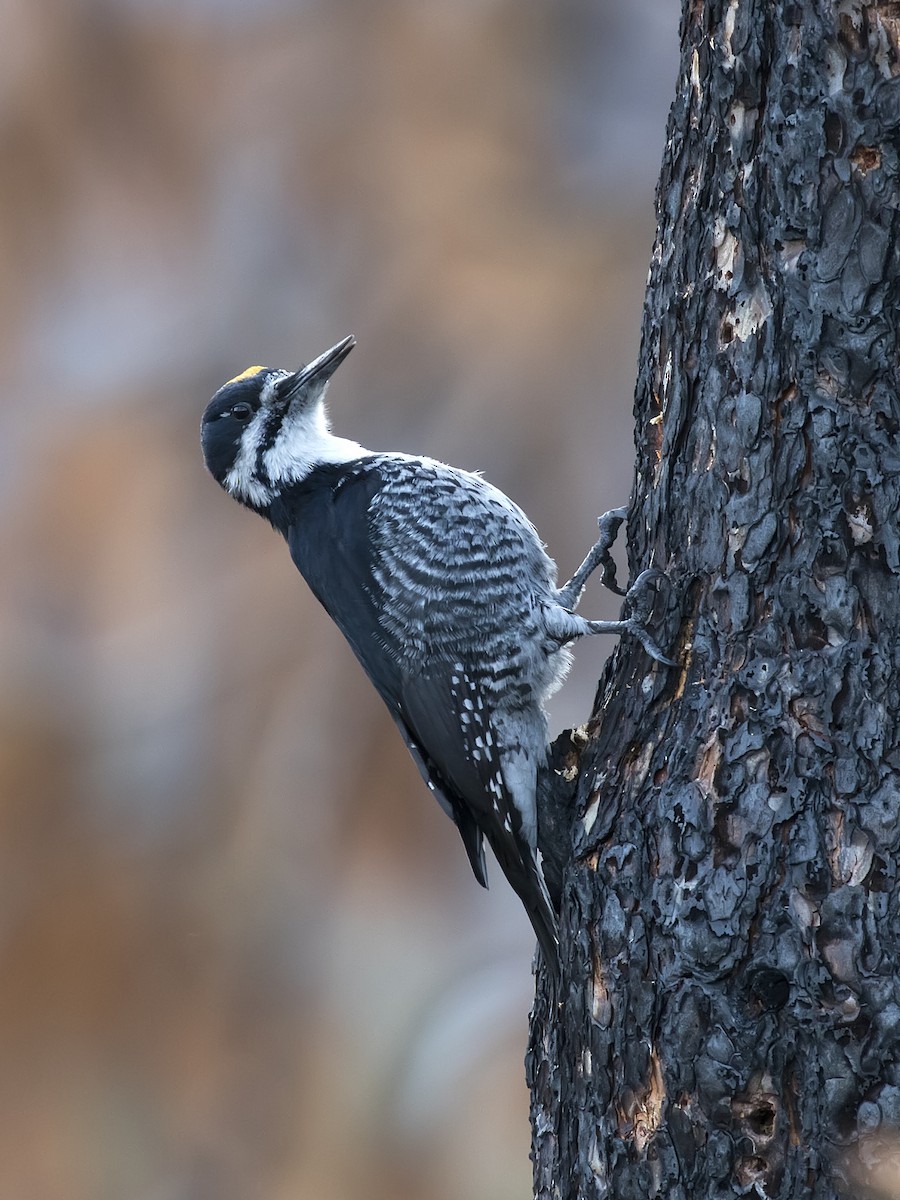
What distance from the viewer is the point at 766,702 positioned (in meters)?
1.79

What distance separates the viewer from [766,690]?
Result: 5.90ft

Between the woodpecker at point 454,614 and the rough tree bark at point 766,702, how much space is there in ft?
1.84

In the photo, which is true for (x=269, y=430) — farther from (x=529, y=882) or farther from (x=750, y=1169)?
(x=750, y=1169)

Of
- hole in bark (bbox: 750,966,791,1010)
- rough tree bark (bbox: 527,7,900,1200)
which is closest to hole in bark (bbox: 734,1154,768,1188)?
rough tree bark (bbox: 527,7,900,1200)

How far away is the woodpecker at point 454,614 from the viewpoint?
258 cm

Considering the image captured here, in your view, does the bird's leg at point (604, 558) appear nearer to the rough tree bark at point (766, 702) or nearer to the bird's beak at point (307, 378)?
the rough tree bark at point (766, 702)

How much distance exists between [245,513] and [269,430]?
2.70 meters

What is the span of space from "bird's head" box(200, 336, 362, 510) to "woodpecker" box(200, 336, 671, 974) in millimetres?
76

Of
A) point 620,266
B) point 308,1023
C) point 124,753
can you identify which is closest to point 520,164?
point 620,266

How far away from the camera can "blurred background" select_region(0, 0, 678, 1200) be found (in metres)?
5.46

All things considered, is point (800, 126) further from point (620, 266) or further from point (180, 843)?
point (180, 843)

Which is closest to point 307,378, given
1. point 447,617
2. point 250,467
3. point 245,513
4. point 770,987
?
point 250,467

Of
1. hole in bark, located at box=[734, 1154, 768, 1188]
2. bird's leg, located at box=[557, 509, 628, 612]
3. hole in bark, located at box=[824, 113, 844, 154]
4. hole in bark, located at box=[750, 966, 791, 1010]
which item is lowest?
hole in bark, located at box=[734, 1154, 768, 1188]

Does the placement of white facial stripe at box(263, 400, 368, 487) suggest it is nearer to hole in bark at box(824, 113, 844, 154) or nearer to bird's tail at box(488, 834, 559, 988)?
bird's tail at box(488, 834, 559, 988)
